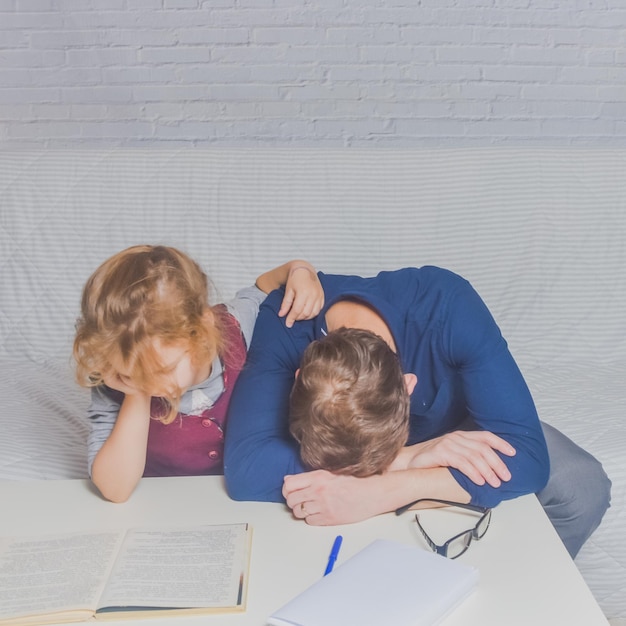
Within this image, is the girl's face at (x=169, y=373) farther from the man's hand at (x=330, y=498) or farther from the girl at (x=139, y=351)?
the man's hand at (x=330, y=498)

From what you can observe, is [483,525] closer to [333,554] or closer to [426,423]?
[333,554]

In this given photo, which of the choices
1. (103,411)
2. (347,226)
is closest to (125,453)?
(103,411)

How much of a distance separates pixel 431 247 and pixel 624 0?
3.46 ft

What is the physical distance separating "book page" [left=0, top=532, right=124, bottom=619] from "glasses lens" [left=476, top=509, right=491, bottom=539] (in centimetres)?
41

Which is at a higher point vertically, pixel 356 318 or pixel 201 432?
pixel 356 318

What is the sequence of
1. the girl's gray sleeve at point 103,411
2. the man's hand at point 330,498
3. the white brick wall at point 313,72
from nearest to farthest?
1. the man's hand at point 330,498
2. the girl's gray sleeve at point 103,411
3. the white brick wall at point 313,72

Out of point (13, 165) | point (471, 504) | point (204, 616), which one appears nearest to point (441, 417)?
point (471, 504)

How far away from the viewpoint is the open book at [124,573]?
85 centimetres

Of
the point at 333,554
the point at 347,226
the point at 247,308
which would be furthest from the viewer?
the point at 347,226

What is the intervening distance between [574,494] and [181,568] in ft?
2.13

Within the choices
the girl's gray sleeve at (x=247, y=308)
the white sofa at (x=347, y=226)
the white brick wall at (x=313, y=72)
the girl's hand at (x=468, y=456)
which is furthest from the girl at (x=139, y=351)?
the white brick wall at (x=313, y=72)

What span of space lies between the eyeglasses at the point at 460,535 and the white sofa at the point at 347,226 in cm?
87

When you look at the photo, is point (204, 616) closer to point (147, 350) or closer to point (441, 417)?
point (147, 350)

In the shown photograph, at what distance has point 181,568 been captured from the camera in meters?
0.92
